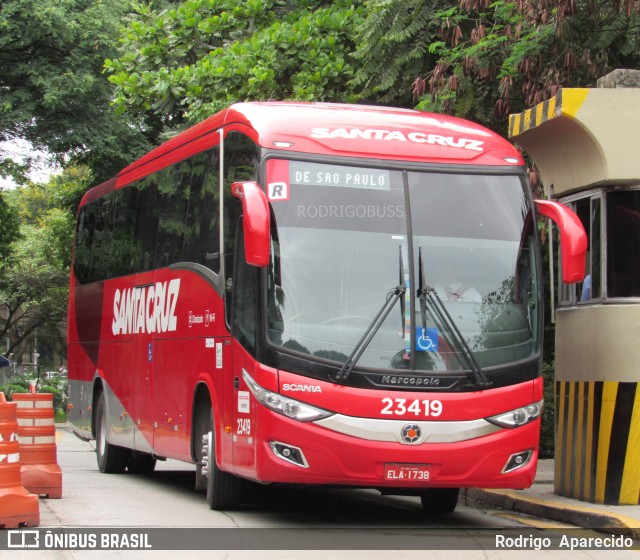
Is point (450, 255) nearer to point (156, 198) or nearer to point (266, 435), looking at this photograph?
point (266, 435)

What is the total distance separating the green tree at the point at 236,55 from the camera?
64.8 ft

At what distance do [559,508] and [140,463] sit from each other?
24.9 feet

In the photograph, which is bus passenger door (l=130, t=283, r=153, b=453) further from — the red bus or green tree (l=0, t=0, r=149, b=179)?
green tree (l=0, t=0, r=149, b=179)

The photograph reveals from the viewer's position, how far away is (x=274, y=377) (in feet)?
32.6

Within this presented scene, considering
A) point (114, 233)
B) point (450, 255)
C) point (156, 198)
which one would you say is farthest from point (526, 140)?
point (114, 233)

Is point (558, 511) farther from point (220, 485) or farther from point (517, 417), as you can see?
point (220, 485)

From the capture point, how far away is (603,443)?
39.0ft

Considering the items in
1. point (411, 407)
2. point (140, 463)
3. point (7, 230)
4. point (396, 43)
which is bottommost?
point (140, 463)

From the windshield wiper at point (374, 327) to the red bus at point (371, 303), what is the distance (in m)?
0.01

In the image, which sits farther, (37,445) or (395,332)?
(37,445)

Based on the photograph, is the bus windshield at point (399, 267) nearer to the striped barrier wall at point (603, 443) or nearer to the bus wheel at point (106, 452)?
the striped barrier wall at point (603, 443)

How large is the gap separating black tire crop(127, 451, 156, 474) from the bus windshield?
25.7 ft

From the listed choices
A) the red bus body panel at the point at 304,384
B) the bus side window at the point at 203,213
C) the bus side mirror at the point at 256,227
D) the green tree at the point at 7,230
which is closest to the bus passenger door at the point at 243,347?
the red bus body panel at the point at 304,384

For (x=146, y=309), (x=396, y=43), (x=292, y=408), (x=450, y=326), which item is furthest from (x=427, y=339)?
(x=396, y=43)
